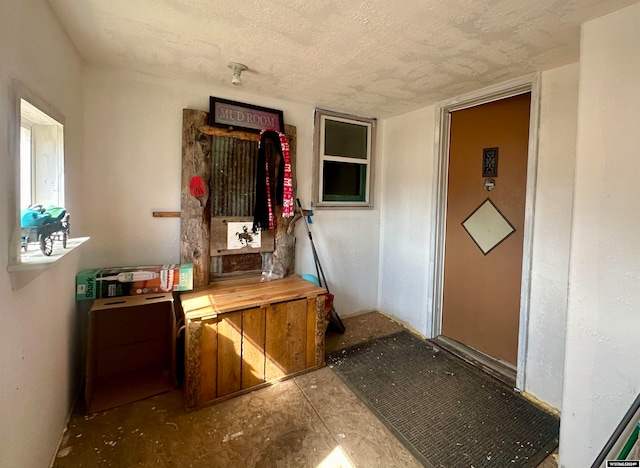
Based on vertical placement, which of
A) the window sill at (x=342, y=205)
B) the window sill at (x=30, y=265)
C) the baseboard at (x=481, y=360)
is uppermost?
the window sill at (x=342, y=205)

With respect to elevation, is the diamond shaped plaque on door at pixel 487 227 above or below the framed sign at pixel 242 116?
below

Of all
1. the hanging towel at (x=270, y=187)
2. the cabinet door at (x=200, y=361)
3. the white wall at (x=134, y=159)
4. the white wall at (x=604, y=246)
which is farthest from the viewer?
the hanging towel at (x=270, y=187)

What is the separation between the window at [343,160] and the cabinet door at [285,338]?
1233 mm

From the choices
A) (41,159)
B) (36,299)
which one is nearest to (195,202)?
(41,159)

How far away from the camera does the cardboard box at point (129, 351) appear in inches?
74.8

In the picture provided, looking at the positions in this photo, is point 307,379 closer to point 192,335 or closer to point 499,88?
point 192,335

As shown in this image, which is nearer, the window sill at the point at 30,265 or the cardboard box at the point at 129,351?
the window sill at the point at 30,265

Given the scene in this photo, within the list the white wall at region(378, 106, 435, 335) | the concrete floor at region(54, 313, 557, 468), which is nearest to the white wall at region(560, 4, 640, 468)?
the concrete floor at region(54, 313, 557, 468)

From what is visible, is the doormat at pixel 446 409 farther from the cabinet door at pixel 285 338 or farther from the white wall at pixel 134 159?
the white wall at pixel 134 159

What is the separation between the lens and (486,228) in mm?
2535

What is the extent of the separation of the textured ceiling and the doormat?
2.23 meters

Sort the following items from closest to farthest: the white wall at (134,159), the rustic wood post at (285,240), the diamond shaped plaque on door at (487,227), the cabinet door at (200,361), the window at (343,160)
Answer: the cabinet door at (200,361) < the white wall at (134,159) < the diamond shaped plaque on door at (487,227) < the rustic wood post at (285,240) < the window at (343,160)

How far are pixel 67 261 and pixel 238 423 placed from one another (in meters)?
1.39

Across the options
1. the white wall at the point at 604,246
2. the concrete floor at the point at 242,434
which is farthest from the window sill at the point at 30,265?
the white wall at the point at 604,246
